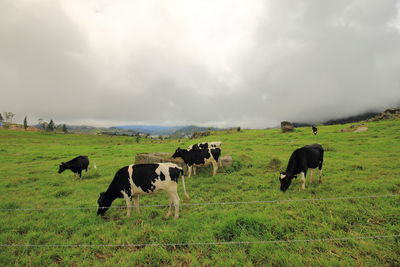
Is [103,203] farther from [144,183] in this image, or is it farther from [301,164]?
[301,164]

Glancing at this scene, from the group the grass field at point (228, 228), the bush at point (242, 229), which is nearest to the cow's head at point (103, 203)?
the grass field at point (228, 228)

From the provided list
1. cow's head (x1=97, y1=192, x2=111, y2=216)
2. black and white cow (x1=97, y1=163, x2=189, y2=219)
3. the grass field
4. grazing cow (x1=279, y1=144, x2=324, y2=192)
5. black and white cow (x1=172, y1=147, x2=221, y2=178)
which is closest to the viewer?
the grass field

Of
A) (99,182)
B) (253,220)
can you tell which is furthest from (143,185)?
(99,182)

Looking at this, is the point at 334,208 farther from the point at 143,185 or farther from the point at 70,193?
the point at 70,193

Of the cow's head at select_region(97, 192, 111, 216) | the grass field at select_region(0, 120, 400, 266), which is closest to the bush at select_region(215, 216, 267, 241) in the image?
the grass field at select_region(0, 120, 400, 266)

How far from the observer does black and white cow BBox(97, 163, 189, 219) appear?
7.03 m

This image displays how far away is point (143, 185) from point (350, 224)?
7.11 m

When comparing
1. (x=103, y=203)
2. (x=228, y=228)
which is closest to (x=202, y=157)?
(x=103, y=203)

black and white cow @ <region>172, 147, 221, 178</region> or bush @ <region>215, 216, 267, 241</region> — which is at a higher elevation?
black and white cow @ <region>172, 147, 221, 178</region>

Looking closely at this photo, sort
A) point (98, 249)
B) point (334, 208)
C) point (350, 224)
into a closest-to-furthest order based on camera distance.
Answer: point (98, 249)
point (350, 224)
point (334, 208)

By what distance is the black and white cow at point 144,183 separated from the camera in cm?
703

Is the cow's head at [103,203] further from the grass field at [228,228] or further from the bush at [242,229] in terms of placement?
the bush at [242,229]

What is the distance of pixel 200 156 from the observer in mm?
12469

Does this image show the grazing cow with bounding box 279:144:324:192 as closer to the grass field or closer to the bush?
the grass field
